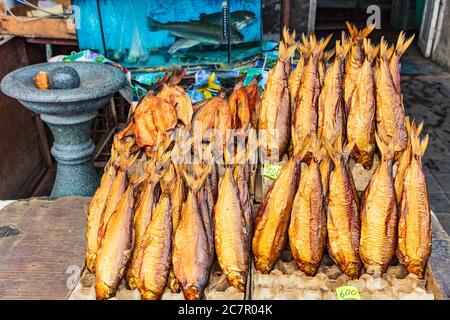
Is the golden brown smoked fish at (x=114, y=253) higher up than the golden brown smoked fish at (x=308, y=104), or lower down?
lower down

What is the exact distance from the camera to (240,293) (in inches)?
99.4

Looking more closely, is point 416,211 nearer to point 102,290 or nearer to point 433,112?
point 102,290

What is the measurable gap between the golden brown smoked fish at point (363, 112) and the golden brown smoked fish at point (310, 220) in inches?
18.3

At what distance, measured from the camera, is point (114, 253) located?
8.26 ft

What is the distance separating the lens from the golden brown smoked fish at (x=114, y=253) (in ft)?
8.23

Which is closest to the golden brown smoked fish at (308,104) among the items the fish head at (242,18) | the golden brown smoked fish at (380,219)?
the golden brown smoked fish at (380,219)

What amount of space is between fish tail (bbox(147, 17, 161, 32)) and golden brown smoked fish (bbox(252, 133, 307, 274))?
13.6 feet

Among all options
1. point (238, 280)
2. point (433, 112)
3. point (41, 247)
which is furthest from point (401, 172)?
point (433, 112)

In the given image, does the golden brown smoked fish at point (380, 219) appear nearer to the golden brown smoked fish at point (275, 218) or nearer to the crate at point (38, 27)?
the golden brown smoked fish at point (275, 218)

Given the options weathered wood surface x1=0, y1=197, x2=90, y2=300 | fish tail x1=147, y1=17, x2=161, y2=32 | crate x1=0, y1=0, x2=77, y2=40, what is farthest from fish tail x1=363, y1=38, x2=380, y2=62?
crate x1=0, y1=0, x2=77, y2=40

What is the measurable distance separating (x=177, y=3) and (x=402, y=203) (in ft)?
15.0

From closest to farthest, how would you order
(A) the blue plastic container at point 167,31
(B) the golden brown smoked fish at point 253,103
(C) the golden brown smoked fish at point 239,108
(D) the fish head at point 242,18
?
(C) the golden brown smoked fish at point 239,108, (B) the golden brown smoked fish at point 253,103, (A) the blue plastic container at point 167,31, (D) the fish head at point 242,18

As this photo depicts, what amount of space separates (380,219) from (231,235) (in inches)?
34.2
